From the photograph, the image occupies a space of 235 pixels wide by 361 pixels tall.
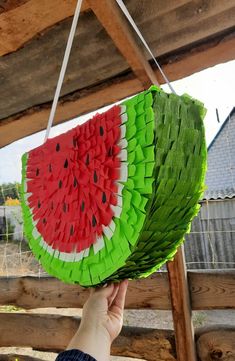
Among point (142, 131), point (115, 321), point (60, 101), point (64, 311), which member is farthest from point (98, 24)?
point (64, 311)

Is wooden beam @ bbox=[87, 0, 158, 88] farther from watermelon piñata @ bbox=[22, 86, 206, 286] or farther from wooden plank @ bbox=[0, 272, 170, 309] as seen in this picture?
wooden plank @ bbox=[0, 272, 170, 309]

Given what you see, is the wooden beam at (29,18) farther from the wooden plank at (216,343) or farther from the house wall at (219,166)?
the house wall at (219,166)

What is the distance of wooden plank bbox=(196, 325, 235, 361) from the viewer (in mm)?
1515

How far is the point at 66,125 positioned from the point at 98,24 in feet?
1.89

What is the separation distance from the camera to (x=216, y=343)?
155cm

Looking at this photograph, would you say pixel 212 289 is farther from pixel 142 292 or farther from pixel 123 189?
pixel 123 189

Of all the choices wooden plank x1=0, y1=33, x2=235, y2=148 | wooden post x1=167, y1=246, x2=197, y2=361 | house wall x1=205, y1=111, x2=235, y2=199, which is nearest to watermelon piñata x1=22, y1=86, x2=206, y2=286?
wooden plank x1=0, y1=33, x2=235, y2=148

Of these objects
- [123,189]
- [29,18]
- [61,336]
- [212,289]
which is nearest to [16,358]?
[61,336]

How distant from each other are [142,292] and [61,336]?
1.69 ft

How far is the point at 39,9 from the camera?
0.96 metres

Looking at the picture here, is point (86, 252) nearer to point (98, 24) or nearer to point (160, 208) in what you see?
point (160, 208)

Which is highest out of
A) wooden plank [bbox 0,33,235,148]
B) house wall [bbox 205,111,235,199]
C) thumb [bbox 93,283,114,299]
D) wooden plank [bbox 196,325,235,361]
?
house wall [bbox 205,111,235,199]

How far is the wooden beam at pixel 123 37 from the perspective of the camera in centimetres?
90

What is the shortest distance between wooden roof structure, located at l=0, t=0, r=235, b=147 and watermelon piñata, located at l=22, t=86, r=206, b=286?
0.52 metres
